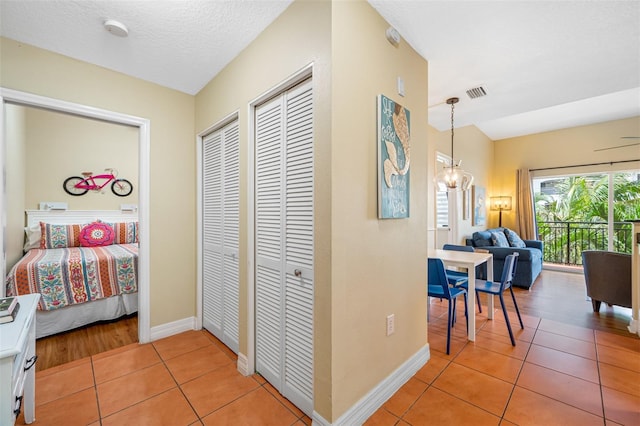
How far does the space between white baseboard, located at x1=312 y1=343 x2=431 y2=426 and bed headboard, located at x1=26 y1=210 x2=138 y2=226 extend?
16.5 feet

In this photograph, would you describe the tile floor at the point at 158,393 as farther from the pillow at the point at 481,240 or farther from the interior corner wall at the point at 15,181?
the pillow at the point at 481,240

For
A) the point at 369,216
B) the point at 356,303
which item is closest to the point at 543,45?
the point at 369,216

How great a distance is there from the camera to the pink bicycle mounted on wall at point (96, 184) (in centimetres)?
445

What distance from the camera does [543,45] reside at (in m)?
2.10

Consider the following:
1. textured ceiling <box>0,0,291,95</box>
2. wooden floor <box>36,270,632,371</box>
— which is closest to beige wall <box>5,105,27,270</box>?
wooden floor <box>36,270,632,371</box>

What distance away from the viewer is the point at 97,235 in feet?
13.4

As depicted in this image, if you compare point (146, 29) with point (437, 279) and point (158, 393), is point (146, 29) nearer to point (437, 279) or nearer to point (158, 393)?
point (158, 393)

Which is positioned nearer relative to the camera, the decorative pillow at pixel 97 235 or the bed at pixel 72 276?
the bed at pixel 72 276

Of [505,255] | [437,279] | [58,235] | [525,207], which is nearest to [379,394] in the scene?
[437,279]

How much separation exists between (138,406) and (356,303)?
1.55 m

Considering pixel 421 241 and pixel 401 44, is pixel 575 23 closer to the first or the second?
pixel 401 44

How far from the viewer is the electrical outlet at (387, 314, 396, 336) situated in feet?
5.97

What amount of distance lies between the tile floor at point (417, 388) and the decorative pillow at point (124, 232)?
2491 millimetres

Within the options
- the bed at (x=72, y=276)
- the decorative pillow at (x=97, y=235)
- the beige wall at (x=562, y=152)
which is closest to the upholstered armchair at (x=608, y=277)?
the beige wall at (x=562, y=152)
